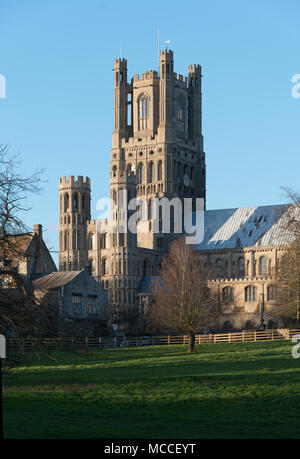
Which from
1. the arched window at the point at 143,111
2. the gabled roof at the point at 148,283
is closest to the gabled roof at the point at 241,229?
the gabled roof at the point at 148,283

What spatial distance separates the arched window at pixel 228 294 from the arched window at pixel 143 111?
32.3m

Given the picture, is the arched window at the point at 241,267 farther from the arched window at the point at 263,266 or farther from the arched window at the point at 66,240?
the arched window at the point at 66,240

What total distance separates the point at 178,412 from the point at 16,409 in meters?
4.92

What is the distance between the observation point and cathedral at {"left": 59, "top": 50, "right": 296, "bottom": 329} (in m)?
108

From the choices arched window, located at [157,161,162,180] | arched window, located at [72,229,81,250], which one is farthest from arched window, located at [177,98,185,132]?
arched window, located at [72,229,81,250]

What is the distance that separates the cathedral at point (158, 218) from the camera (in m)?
108

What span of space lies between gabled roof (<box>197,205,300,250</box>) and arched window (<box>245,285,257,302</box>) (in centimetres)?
716

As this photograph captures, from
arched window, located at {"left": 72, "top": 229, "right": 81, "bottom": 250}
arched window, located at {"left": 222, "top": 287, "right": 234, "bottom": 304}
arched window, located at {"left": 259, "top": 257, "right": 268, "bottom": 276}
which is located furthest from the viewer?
arched window, located at {"left": 72, "top": 229, "right": 81, "bottom": 250}

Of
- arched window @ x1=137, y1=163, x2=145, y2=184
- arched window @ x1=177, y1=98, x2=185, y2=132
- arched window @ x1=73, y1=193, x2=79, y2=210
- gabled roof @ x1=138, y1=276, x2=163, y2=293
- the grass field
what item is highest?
arched window @ x1=177, y1=98, x2=185, y2=132

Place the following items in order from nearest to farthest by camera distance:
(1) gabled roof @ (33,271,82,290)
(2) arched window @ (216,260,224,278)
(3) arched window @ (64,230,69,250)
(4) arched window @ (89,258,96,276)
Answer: (1) gabled roof @ (33,271,82,290)
(4) arched window @ (89,258,96,276)
(2) arched window @ (216,260,224,278)
(3) arched window @ (64,230,69,250)

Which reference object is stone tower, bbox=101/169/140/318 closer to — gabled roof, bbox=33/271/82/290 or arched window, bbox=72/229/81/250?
arched window, bbox=72/229/81/250

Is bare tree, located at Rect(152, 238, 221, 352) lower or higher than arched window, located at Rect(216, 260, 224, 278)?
lower

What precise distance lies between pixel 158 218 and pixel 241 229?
34.9 ft

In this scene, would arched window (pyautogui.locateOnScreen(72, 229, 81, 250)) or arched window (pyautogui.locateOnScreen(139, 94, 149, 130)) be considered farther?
arched window (pyautogui.locateOnScreen(139, 94, 149, 130))
